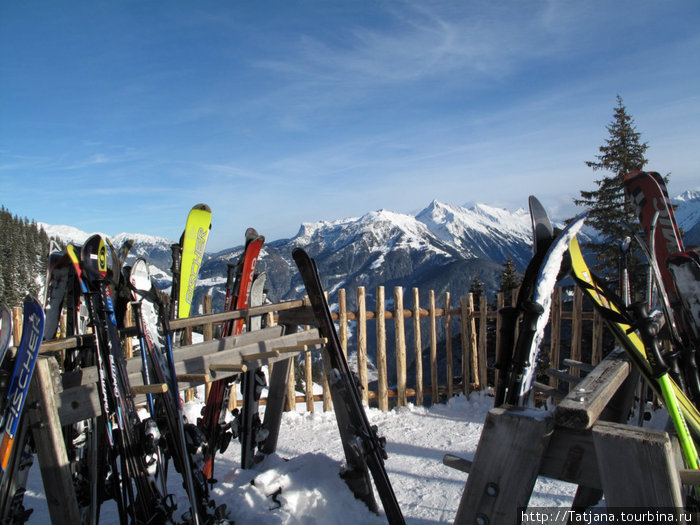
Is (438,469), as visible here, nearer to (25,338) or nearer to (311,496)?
(311,496)

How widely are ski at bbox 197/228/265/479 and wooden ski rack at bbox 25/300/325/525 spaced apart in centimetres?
62

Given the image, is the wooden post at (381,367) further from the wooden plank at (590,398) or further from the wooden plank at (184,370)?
the wooden plank at (590,398)

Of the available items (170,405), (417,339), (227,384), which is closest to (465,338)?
(417,339)

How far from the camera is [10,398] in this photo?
6.83ft

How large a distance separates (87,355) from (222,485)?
1.74 m

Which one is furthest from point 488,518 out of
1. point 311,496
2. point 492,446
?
point 311,496

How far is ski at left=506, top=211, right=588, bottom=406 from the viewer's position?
2.01m

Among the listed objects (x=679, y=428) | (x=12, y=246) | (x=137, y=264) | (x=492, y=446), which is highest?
(x=12, y=246)

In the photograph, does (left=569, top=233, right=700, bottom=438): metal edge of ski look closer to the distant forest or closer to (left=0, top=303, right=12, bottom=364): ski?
(left=0, top=303, right=12, bottom=364): ski

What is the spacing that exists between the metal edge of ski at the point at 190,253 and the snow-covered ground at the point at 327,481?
1.71 meters

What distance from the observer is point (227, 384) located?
397 centimetres

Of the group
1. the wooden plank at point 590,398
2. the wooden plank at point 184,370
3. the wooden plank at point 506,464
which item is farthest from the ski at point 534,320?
the wooden plank at point 184,370

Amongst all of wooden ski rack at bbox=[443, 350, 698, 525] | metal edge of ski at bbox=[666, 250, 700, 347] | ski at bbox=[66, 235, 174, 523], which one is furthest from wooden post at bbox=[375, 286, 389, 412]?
wooden ski rack at bbox=[443, 350, 698, 525]

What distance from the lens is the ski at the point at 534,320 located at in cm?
201
